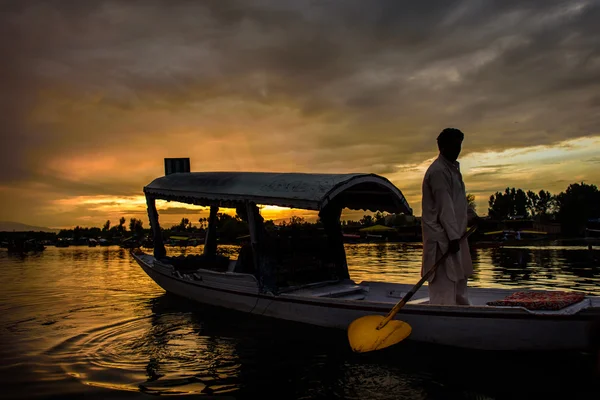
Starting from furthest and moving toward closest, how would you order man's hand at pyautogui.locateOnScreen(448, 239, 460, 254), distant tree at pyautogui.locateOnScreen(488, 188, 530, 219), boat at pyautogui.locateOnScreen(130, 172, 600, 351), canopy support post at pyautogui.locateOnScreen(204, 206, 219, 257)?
1. distant tree at pyautogui.locateOnScreen(488, 188, 530, 219)
2. canopy support post at pyautogui.locateOnScreen(204, 206, 219, 257)
3. man's hand at pyautogui.locateOnScreen(448, 239, 460, 254)
4. boat at pyautogui.locateOnScreen(130, 172, 600, 351)

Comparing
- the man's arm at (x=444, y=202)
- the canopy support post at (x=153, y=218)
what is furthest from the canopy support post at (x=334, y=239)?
the canopy support post at (x=153, y=218)

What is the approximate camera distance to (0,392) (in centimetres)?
541

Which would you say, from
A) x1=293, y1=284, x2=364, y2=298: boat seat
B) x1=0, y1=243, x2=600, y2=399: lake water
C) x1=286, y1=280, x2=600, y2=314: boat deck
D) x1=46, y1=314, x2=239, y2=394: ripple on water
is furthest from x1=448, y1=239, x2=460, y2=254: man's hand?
x1=46, y1=314, x2=239, y2=394: ripple on water

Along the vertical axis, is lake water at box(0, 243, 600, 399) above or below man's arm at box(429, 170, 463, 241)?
below

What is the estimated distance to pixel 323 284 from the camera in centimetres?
909

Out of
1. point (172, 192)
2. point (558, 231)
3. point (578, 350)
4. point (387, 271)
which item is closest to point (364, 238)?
point (558, 231)

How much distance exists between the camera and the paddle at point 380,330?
18.7 feet

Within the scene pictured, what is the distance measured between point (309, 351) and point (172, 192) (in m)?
5.65

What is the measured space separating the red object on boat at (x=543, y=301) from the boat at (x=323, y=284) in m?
0.01

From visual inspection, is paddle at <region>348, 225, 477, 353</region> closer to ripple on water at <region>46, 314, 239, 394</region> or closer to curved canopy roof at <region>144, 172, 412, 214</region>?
ripple on water at <region>46, 314, 239, 394</region>

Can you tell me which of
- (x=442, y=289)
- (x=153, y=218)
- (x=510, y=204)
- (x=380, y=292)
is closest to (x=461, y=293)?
(x=442, y=289)

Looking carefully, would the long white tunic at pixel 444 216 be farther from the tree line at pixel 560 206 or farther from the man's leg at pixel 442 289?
the tree line at pixel 560 206

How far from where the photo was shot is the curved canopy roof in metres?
7.47

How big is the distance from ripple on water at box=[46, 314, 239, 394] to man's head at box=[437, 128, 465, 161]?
4.13 metres
